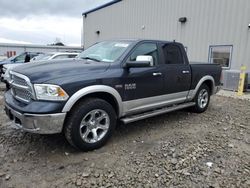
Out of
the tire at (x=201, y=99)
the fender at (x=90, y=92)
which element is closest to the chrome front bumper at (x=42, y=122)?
the fender at (x=90, y=92)

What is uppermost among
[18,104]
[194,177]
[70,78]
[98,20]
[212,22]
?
[98,20]

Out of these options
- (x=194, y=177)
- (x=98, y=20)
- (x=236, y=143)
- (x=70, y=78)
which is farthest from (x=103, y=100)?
(x=98, y=20)

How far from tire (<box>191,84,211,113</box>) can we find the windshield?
8.06ft

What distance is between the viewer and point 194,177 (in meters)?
2.86

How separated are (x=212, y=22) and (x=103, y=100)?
9.43 metres

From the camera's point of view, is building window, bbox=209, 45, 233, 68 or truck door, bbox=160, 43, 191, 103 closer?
truck door, bbox=160, 43, 191, 103

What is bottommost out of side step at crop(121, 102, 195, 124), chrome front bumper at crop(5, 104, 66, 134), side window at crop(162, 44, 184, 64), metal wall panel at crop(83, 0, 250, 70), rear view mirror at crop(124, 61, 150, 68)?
side step at crop(121, 102, 195, 124)

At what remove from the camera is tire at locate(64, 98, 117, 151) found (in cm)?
315

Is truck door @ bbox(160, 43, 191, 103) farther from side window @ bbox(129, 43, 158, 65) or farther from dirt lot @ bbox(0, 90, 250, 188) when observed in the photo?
dirt lot @ bbox(0, 90, 250, 188)

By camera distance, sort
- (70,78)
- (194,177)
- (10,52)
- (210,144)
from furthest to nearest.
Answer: (10,52)
(210,144)
(70,78)
(194,177)

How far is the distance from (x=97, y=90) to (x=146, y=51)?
58.0 inches

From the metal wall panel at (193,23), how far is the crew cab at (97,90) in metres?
6.39

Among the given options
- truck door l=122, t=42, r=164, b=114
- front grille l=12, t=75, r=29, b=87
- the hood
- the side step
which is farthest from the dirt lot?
the hood

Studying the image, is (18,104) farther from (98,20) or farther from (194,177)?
(98,20)
